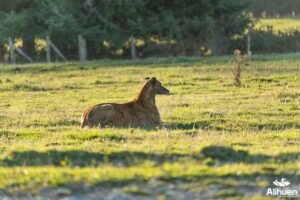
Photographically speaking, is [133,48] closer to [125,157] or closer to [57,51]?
[57,51]

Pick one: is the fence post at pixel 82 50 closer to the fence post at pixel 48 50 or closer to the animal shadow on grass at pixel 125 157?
the fence post at pixel 48 50

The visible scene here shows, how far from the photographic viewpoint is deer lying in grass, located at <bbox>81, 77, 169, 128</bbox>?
16.5 meters

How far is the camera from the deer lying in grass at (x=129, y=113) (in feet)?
54.3

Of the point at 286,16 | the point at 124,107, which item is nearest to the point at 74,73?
the point at 124,107

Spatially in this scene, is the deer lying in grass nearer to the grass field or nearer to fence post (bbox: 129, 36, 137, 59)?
the grass field

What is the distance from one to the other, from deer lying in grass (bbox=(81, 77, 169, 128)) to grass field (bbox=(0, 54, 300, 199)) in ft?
1.80

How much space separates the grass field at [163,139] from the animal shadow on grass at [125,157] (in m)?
0.02

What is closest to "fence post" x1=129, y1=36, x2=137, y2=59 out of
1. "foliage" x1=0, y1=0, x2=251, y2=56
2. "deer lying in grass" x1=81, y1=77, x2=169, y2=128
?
"foliage" x1=0, y1=0, x2=251, y2=56

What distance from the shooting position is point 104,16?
140 feet

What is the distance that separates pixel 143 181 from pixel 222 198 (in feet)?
3.47

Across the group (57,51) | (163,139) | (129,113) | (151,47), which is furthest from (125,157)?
(57,51)

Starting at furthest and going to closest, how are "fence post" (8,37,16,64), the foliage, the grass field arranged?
"fence post" (8,37,16,64) → the foliage → the grass field

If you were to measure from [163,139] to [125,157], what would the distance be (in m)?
2.99

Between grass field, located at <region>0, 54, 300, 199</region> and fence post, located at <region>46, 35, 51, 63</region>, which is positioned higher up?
fence post, located at <region>46, 35, 51, 63</region>
